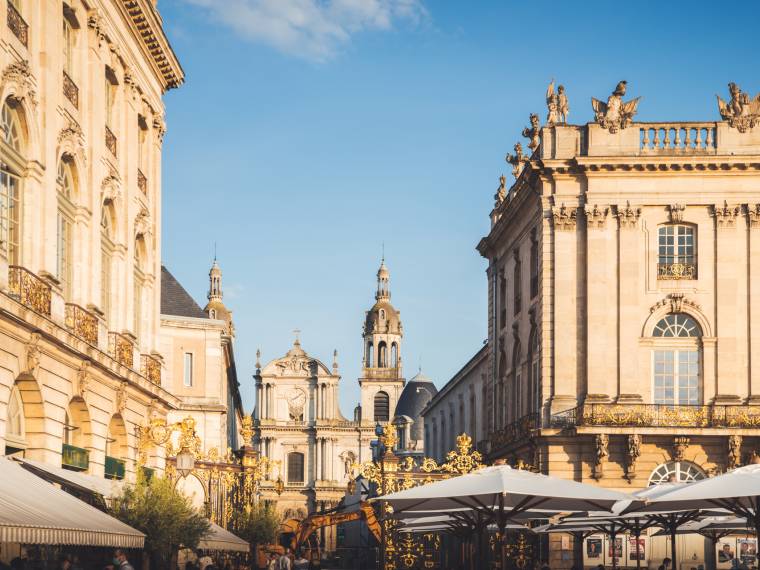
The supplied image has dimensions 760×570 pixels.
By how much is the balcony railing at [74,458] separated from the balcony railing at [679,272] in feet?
71.5

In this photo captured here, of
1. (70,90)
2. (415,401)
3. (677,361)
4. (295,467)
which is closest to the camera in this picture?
(70,90)

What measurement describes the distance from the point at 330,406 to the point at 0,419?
11208cm

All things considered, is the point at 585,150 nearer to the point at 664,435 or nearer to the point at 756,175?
the point at 756,175

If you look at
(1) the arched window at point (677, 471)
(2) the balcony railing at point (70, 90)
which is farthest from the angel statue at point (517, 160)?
(2) the balcony railing at point (70, 90)

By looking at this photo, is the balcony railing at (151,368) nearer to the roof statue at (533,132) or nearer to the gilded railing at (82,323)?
the gilded railing at (82,323)

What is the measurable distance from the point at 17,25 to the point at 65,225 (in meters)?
5.16

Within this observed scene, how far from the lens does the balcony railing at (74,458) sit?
95.3 feet

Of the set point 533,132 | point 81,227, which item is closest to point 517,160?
point 533,132

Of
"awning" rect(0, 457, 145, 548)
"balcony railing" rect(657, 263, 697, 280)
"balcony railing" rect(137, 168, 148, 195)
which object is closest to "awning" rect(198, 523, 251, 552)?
"balcony railing" rect(137, 168, 148, 195)

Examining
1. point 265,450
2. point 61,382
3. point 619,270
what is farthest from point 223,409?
point 265,450

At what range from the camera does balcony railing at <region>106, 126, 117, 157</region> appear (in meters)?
33.6

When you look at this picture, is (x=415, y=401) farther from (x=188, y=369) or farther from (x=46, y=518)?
(x=46, y=518)

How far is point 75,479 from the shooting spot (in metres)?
26.3

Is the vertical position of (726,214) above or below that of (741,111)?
below
